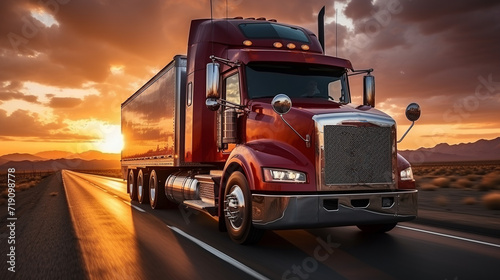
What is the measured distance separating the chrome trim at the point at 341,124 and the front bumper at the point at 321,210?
17cm

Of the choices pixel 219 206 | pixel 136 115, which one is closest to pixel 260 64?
pixel 219 206

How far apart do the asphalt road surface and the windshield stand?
2.44 m

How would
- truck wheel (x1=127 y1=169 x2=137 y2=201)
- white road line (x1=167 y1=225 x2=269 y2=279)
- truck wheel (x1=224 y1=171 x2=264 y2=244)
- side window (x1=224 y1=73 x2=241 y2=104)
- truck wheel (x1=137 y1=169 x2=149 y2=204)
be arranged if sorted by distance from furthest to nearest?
truck wheel (x1=127 y1=169 x2=137 y2=201) → truck wheel (x1=137 y1=169 x2=149 y2=204) → side window (x1=224 y1=73 x2=241 y2=104) → truck wheel (x1=224 y1=171 x2=264 y2=244) → white road line (x1=167 y1=225 x2=269 y2=279)

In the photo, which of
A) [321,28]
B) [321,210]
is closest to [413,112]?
[321,210]

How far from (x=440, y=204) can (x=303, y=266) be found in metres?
8.84

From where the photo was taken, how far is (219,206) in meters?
8.19

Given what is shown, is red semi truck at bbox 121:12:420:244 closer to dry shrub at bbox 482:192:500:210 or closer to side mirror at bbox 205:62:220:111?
side mirror at bbox 205:62:220:111

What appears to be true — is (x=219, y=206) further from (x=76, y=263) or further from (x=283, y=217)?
(x=76, y=263)

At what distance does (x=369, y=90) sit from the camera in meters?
9.15

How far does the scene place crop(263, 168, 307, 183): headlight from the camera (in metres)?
6.74

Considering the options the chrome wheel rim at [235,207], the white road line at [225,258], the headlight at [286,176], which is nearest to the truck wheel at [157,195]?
the white road line at [225,258]

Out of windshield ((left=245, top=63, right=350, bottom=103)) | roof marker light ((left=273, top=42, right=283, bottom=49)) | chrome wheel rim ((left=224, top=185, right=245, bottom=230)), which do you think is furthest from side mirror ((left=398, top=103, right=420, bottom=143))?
chrome wheel rim ((left=224, top=185, right=245, bottom=230))

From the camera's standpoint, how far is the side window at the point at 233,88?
8.46 metres

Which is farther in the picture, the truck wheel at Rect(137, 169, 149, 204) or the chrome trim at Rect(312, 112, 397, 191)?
the truck wheel at Rect(137, 169, 149, 204)
